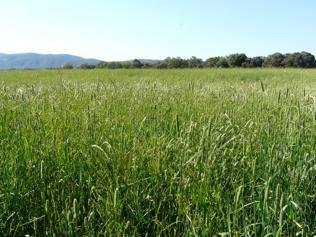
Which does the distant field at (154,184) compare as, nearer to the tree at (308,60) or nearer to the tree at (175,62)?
the tree at (175,62)

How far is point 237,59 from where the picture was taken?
66.7 meters

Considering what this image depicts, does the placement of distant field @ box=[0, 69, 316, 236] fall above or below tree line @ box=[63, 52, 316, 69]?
below

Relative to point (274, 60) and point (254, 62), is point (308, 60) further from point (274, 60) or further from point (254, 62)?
point (254, 62)

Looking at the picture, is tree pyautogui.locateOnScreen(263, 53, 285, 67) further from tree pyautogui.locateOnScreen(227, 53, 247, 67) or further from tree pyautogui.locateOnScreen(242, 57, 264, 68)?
tree pyautogui.locateOnScreen(227, 53, 247, 67)

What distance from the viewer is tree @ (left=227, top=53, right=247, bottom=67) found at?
65750 mm

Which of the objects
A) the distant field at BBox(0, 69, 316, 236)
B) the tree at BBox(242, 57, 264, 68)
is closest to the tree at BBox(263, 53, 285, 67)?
the tree at BBox(242, 57, 264, 68)

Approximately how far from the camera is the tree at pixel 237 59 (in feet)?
216

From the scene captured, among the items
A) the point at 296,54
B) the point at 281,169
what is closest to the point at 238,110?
the point at 281,169

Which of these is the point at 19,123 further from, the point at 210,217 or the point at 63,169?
the point at 210,217

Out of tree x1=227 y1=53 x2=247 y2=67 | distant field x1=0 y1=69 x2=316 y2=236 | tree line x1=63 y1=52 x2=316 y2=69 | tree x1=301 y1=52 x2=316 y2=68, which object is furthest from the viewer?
tree x1=301 y1=52 x2=316 y2=68

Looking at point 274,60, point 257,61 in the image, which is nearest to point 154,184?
point 257,61

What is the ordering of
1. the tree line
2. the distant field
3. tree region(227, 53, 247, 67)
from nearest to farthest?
1. the distant field
2. the tree line
3. tree region(227, 53, 247, 67)

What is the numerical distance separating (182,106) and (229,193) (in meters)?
2.31

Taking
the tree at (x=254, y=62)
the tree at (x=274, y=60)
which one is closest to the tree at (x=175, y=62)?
the tree at (x=254, y=62)
